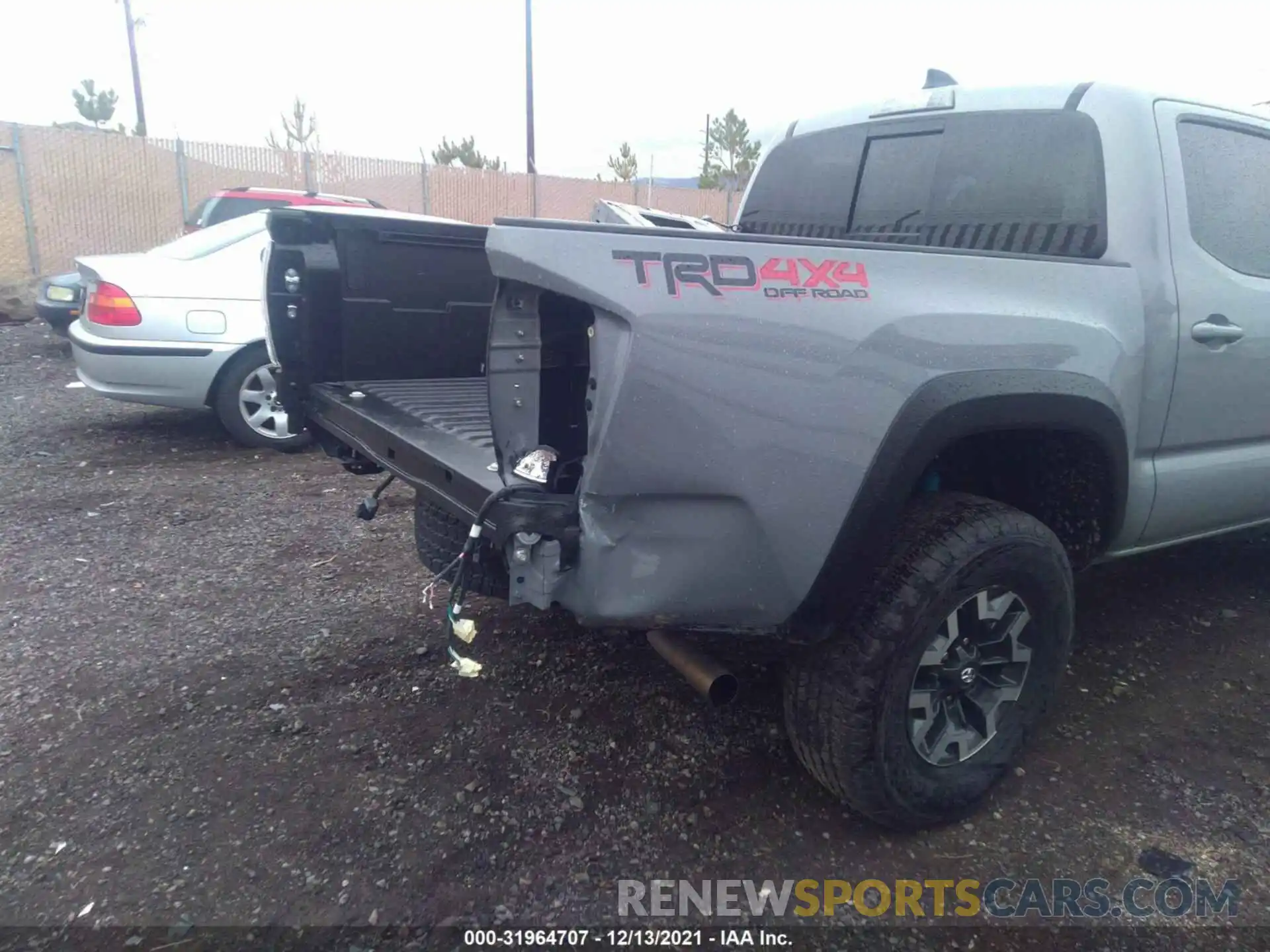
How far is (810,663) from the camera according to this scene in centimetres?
237

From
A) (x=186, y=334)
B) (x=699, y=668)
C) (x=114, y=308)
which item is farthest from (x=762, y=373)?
(x=114, y=308)

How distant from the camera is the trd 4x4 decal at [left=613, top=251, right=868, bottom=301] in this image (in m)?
1.95

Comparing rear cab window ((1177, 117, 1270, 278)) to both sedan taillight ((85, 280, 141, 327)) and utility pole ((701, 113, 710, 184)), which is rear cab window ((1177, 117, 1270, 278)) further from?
utility pole ((701, 113, 710, 184))

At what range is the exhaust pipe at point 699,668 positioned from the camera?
2.31 metres

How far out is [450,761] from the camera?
281 cm

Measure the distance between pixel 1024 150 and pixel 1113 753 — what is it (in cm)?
199

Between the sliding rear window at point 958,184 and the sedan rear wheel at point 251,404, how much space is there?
3.89 meters

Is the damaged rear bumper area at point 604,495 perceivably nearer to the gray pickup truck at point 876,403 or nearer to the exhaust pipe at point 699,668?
the gray pickup truck at point 876,403

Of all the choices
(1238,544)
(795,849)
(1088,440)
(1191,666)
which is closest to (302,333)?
(795,849)

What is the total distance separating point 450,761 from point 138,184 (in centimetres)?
1808

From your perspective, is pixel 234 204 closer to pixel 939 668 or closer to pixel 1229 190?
pixel 1229 190

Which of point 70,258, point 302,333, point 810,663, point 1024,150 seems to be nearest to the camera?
point 810,663

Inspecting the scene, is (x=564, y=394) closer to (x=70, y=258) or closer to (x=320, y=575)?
(x=320, y=575)

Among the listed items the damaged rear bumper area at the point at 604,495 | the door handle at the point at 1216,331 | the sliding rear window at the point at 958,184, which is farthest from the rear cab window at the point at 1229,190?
the damaged rear bumper area at the point at 604,495
